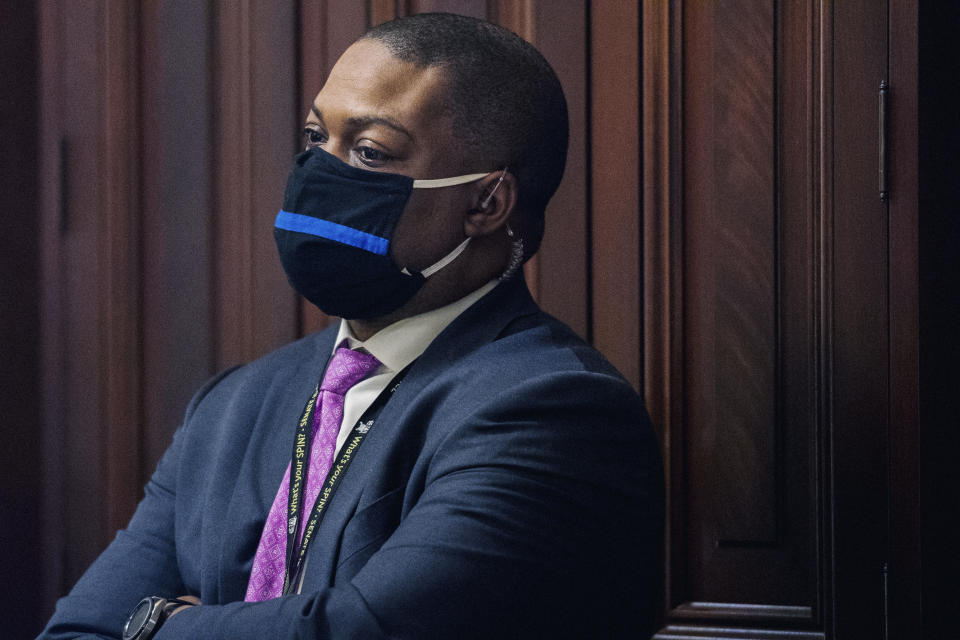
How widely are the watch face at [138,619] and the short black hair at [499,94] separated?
763 millimetres

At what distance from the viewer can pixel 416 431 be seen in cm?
136

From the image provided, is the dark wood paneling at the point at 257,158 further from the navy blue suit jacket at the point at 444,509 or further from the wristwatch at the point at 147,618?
the wristwatch at the point at 147,618

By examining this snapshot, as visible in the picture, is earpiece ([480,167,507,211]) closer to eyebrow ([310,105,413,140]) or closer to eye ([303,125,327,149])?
eyebrow ([310,105,413,140])

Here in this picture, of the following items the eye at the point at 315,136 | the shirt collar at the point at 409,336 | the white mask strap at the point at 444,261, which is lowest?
the shirt collar at the point at 409,336

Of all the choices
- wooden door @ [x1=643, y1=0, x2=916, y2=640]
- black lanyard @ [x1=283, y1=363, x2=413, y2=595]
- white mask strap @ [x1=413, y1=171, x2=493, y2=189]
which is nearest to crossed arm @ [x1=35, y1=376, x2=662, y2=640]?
black lanyard @ [x1=283, y1=363, x2=413, y2=595]

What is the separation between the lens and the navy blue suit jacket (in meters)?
1.17

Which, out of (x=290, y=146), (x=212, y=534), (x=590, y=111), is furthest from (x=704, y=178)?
(x=212, y=534)

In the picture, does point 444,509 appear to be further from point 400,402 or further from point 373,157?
point 373,157

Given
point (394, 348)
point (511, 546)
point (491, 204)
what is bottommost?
point (511, 546)

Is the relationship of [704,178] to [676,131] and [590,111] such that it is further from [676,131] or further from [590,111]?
[590,111]

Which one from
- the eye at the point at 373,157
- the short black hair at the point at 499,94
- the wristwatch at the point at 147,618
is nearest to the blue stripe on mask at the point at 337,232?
the eye at the point at 373,157

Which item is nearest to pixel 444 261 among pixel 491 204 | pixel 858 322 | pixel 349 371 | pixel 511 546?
pixel 491 204

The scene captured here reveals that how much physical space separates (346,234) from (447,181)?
0.55ft

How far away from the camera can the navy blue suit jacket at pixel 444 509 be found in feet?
3.83
